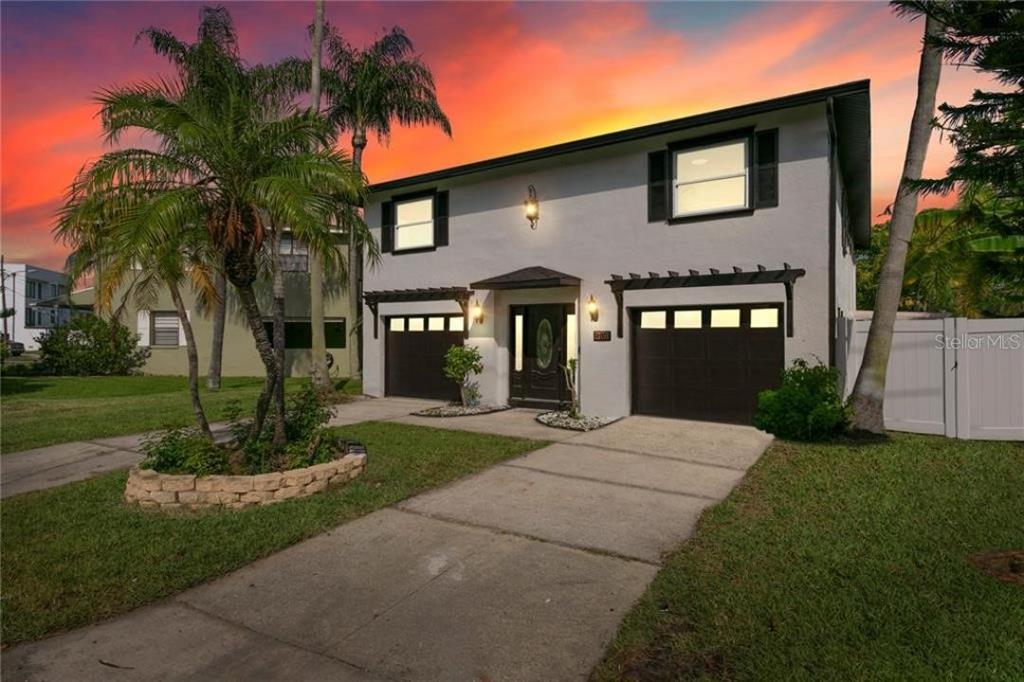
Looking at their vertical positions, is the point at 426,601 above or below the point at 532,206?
below

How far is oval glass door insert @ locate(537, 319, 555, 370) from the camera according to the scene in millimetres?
12961

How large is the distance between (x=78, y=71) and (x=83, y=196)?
13.0 feet

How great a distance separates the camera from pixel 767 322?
33.1ft

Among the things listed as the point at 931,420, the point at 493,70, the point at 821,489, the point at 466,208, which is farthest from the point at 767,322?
the point at 493,70

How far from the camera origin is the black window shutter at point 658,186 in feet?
36.3

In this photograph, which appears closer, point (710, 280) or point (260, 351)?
point (260, 351)

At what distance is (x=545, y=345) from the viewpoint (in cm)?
1305

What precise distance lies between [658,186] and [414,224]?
276 inches

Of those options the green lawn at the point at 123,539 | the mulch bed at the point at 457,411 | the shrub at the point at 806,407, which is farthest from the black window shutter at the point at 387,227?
the shrub at the point at 806,407

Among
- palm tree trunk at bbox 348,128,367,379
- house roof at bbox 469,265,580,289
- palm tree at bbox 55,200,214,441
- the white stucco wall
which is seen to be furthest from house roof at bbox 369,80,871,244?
palm tree at bbox 55,200,214,441

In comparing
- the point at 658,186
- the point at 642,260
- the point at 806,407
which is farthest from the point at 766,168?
the point at 806,407

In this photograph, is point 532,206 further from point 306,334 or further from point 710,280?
point 306,334

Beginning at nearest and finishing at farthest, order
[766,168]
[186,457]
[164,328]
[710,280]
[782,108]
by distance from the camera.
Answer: [186,457] < [782,108] < [766,168] < [710,280] < [164,328]

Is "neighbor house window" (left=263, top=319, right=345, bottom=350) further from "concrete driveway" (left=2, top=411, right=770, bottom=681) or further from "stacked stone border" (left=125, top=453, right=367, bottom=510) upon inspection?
"concrete driveway" (left=2, top=411, right=770, bottom=681)
